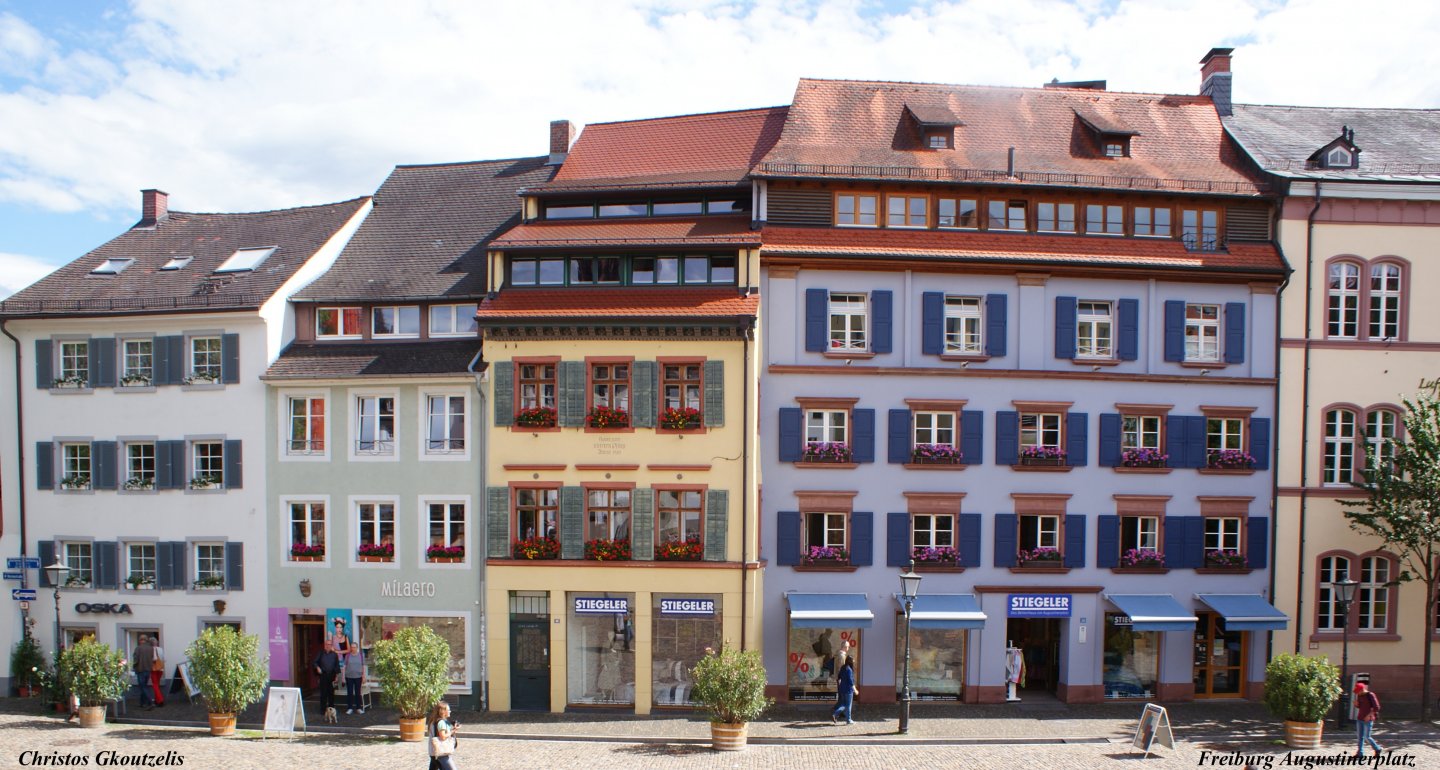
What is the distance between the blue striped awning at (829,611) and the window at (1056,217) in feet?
34.8

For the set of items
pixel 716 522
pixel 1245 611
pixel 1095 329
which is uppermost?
pixel 1095 329

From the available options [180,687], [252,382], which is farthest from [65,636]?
[252,382]

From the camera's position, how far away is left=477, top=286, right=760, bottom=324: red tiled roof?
966 inches

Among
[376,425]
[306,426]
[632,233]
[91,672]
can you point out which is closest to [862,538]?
[632,233]

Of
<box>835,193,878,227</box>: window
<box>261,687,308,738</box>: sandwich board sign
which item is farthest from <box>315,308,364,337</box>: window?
<box>835,193,878,227</box>: window

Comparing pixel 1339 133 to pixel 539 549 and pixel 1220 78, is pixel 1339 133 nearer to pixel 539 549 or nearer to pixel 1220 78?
pixel 1220 78

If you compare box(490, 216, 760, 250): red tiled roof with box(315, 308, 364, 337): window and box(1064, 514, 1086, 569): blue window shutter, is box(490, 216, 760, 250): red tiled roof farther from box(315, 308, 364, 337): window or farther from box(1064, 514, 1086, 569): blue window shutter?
box(1064, 514, 1086, 569): blue window shutter

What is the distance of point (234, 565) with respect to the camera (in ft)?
86.8

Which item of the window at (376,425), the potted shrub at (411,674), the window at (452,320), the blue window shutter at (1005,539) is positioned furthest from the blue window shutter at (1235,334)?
the window at (376,425)

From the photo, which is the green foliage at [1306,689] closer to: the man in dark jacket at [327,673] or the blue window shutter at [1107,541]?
the blue window shutter at [1107,541]

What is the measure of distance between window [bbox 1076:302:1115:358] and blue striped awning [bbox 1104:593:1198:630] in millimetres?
6137

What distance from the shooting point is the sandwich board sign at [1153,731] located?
67.6 feet

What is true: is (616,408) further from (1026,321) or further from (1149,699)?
(1149,699)

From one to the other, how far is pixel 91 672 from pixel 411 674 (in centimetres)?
742
